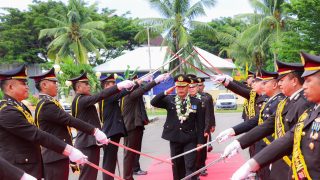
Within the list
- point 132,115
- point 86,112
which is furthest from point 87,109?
point 132,115

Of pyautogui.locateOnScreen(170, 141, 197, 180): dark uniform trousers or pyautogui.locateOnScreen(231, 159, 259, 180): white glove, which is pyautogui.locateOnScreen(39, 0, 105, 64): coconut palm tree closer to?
pyautogui.locateOnScreen(170, 141, 197, 180): dark uniform trousers

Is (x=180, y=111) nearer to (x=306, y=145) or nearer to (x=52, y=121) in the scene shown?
(x=52, y=121)

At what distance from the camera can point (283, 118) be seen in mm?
4707

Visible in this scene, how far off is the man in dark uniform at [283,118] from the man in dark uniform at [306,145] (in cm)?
74

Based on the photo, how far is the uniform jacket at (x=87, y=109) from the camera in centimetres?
680

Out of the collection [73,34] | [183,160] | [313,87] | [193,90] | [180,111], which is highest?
[313,87]

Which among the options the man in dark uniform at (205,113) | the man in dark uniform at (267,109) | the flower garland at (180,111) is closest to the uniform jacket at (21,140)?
the man in dark uniform at (267,109)

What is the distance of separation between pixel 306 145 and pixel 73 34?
39518 mm

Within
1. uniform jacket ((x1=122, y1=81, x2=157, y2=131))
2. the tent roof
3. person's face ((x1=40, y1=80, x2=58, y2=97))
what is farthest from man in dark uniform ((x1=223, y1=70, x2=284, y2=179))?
the tent roof

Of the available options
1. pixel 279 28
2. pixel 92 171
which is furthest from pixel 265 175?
pixel 279 28

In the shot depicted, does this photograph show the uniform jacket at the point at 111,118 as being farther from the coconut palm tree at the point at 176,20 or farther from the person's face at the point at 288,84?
the coconut palm tree at the point at 176,20

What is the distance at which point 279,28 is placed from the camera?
115 ft

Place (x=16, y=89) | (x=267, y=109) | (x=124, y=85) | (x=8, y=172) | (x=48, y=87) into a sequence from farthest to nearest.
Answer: (x=124, y=85), (x=48, y=87), (x=267, y=109), (x=16, y=89), (x=8, y=172)

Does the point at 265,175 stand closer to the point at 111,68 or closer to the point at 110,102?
the point at 110,102
